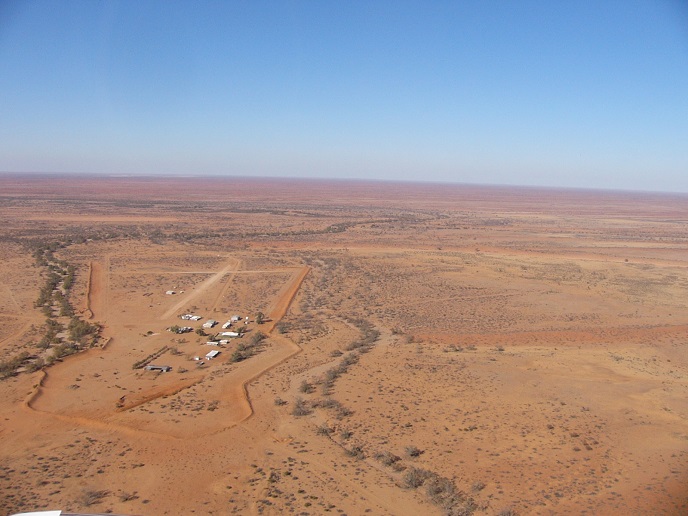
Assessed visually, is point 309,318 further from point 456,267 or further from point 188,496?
point 456,267

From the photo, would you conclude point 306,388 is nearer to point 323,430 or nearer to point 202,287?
point 323,430

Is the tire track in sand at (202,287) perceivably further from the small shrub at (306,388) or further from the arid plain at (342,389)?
the small shrub at (306,388)

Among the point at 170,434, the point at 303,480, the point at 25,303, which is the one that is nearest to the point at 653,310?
the point at 303,480

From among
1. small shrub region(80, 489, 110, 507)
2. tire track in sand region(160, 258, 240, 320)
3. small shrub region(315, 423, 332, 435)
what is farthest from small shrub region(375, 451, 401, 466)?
tire track in sand region(160, 258, 240, 320)

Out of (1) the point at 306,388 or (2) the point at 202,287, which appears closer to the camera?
(1) the point at 306,388

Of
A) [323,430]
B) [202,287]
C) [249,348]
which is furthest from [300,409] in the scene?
[202,287]

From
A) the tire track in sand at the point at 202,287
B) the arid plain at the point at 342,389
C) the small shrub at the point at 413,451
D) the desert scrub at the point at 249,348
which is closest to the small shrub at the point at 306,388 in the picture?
the arid plain at the point at 342,389

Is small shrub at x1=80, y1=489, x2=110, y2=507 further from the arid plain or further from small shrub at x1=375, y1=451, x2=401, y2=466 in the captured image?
small shrub at x1=375, y1=451, x2=401, y2=466

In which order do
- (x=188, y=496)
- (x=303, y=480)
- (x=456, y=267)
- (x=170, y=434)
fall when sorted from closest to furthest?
(x=188, y=496), (x=303, y=480), (x=170, y=434), (x=456, y=267)
